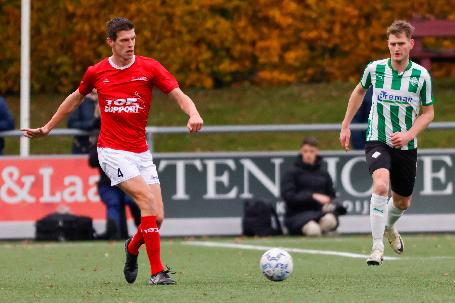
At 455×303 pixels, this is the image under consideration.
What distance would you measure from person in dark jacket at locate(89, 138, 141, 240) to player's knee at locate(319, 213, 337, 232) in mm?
2219

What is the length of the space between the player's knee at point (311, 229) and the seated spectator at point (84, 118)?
294 centimetres

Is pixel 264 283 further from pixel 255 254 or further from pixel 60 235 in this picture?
pixel 60 235

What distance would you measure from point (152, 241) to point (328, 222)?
7062mm

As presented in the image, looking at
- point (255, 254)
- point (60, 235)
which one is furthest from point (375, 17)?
point (255, 254)

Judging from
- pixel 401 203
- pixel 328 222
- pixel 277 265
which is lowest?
pixel 328 222

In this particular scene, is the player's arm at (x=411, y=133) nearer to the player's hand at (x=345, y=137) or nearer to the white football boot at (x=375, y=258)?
the player's hand at (x=345, y=137)

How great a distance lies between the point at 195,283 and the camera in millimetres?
11648

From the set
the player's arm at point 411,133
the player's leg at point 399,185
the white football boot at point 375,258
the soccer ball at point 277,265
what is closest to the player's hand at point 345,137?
the player's arm at point 411,133

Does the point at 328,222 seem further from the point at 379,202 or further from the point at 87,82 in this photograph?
the point at 87,82

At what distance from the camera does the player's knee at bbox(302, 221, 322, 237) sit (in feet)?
59.8

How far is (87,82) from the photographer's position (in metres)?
11.9

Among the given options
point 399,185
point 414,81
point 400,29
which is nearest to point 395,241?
point 399,185

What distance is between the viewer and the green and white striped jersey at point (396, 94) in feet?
41.9

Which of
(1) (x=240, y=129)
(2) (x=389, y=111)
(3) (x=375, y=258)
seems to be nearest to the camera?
(3) (x=375, y=258)
